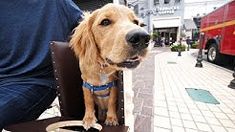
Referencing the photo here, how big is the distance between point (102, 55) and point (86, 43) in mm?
135

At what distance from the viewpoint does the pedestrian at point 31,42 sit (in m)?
1.92

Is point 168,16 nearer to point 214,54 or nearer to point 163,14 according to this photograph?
point 163,14

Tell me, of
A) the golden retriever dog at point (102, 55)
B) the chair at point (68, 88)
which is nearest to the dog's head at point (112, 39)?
the golden retriever dog at point (102, 55)

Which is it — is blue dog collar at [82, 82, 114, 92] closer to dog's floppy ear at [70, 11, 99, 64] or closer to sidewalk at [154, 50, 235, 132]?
dog's floppy ear at [70, 11, 99, 64]

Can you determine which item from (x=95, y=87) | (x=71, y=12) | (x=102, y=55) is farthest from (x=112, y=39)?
(x=71, y=12)

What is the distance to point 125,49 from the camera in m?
1.37

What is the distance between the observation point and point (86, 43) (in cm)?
159

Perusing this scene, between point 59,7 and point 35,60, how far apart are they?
484 mm

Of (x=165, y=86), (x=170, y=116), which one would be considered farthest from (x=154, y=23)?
(x=170, y=116)

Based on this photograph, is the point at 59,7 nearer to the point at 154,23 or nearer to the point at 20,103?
the point at 20,103

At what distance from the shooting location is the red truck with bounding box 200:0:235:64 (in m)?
8.69

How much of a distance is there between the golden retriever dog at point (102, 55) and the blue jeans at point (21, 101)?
0.48m

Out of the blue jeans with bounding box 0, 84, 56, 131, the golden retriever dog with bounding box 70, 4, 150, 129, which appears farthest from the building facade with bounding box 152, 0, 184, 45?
the golden retriever dog with bounding box 70, 4, 150, 129

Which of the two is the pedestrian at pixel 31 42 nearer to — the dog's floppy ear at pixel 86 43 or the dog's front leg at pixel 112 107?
the dog's floppy ear at pixel 86 43
